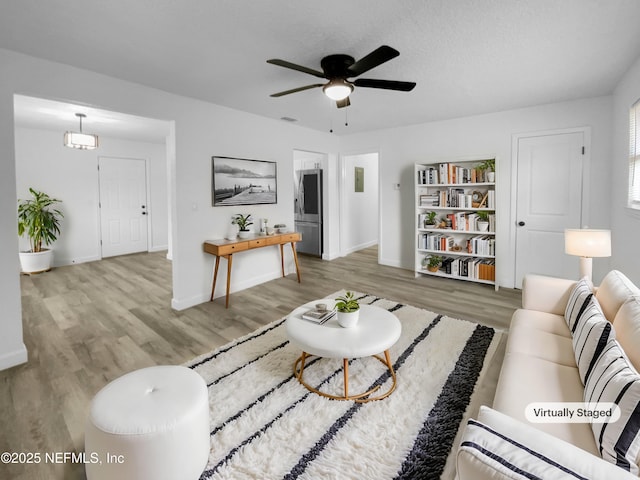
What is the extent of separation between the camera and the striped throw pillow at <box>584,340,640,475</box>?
3.19 ft

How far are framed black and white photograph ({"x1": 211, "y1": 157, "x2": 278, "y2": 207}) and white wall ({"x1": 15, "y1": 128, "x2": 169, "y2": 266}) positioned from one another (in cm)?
378

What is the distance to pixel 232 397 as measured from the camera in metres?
2.04

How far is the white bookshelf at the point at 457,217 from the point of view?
450cm

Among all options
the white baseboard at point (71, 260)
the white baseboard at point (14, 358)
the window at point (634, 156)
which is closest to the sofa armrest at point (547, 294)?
the window at point (634, 156)

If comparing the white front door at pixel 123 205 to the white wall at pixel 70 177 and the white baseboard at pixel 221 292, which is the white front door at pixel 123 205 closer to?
the white wall at pixel 70 177

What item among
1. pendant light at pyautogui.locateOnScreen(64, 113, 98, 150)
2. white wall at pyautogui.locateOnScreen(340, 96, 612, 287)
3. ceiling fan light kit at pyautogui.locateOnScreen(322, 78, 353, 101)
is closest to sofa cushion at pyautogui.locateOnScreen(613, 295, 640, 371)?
ceiling fan light kit at pyautogui.locateOnScreen(322, 78, 353, 101)

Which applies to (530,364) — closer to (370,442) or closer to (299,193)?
(370,442)

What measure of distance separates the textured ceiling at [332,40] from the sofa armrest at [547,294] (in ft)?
6.00

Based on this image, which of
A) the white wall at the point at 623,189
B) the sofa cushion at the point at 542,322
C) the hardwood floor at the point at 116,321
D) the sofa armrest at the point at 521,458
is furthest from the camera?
the white wall at the point at 623,189

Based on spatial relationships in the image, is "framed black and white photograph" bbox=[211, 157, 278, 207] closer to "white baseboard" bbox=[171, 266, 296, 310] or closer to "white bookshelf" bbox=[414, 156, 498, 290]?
"white baseboard" bbox=[171, 266, 296, 310]

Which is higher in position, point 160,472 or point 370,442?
point 160,472

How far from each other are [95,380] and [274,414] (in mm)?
1435

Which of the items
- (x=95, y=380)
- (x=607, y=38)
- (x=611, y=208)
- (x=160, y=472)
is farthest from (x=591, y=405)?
(x=611, y=208)

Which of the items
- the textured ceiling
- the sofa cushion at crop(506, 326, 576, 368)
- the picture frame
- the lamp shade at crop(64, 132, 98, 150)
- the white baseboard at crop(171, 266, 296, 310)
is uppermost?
the textured ceiling
